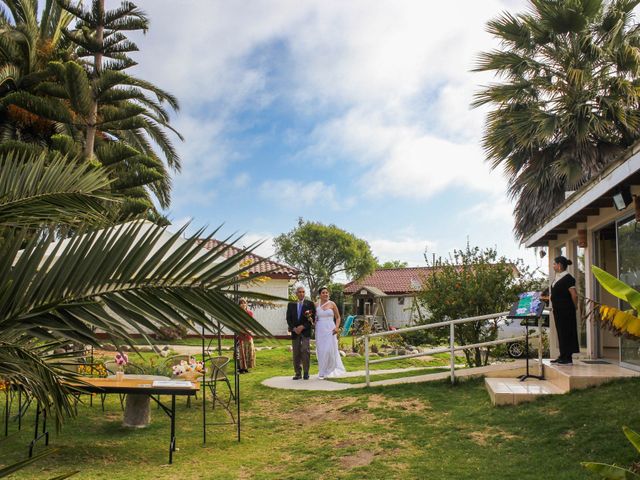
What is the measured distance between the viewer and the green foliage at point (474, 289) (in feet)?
39.5

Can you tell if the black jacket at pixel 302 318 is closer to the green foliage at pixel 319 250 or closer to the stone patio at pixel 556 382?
the stone patio at pixel 556 382

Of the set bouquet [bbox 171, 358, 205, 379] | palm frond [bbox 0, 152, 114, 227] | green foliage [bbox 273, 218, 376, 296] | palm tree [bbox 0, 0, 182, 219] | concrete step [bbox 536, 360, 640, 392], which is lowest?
concrete step [bbox 536, 360, 640, 392]

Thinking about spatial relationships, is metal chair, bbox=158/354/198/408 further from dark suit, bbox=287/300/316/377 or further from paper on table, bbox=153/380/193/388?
dark suit, bbox=287/300/316/377

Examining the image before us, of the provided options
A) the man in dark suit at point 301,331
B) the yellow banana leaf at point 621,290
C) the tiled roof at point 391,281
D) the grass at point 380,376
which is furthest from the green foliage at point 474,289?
the tiled roof at point 391,281

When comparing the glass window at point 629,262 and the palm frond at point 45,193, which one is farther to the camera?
the glass window at point 629,262

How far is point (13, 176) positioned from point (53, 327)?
1386 millimetres

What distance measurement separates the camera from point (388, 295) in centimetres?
4225

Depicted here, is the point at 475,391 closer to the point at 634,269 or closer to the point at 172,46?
the point at 634,269

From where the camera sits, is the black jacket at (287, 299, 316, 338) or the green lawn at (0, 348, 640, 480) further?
the black jacket at (287, 299, 316, 338)

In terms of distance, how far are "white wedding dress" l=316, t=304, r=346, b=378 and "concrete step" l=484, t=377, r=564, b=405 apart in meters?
3.92

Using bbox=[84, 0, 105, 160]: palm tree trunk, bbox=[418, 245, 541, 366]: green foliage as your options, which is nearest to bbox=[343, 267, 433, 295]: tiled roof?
bbox=[84, 0, 105, 160]: palm tree trunk

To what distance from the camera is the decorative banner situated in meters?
8.89

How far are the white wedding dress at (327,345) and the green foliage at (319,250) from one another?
4379 centimetres

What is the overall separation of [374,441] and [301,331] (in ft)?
16.4
